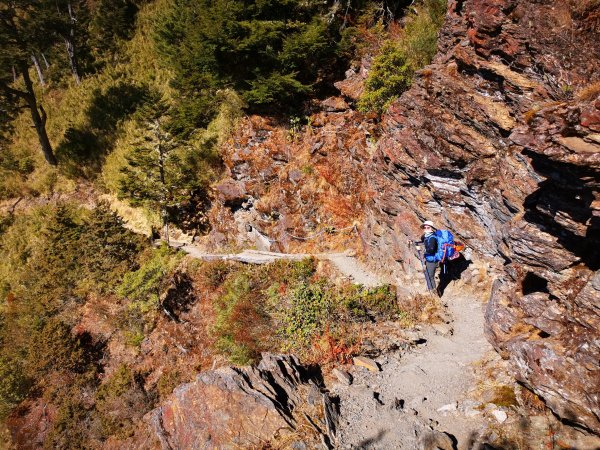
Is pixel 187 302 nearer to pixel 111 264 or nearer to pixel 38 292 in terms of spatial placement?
pixel 111 264

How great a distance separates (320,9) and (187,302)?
1514 centimetres

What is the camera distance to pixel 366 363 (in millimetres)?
8281

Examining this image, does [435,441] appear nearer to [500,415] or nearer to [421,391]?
[500,415]

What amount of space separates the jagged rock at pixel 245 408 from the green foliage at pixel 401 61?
1009 centimetres

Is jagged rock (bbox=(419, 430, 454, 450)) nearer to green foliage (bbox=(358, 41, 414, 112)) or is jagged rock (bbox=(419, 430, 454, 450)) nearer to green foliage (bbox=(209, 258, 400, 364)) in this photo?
green foliage (bbox=(209, 258, 400, 364))

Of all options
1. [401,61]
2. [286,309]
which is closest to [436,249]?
[286,309]

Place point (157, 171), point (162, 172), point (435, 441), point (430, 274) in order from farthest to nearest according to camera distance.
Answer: point (157, 171), point (162, 172), point (430, 274), point (435, 441)

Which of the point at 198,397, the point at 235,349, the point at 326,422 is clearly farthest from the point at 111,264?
the point at 326,422

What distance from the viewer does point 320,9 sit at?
1742cm

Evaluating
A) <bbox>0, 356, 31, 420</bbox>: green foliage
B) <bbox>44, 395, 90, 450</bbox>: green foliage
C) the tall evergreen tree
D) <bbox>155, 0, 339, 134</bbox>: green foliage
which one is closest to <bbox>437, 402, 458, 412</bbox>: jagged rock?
<bbox>155, 0, 339, 134</bbox>: green foliage

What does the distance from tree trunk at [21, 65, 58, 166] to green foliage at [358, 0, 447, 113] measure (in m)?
20.1

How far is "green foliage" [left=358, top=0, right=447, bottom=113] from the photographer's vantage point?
13.0 m

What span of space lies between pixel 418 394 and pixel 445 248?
3.88 meters

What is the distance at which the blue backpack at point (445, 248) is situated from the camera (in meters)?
9.48
